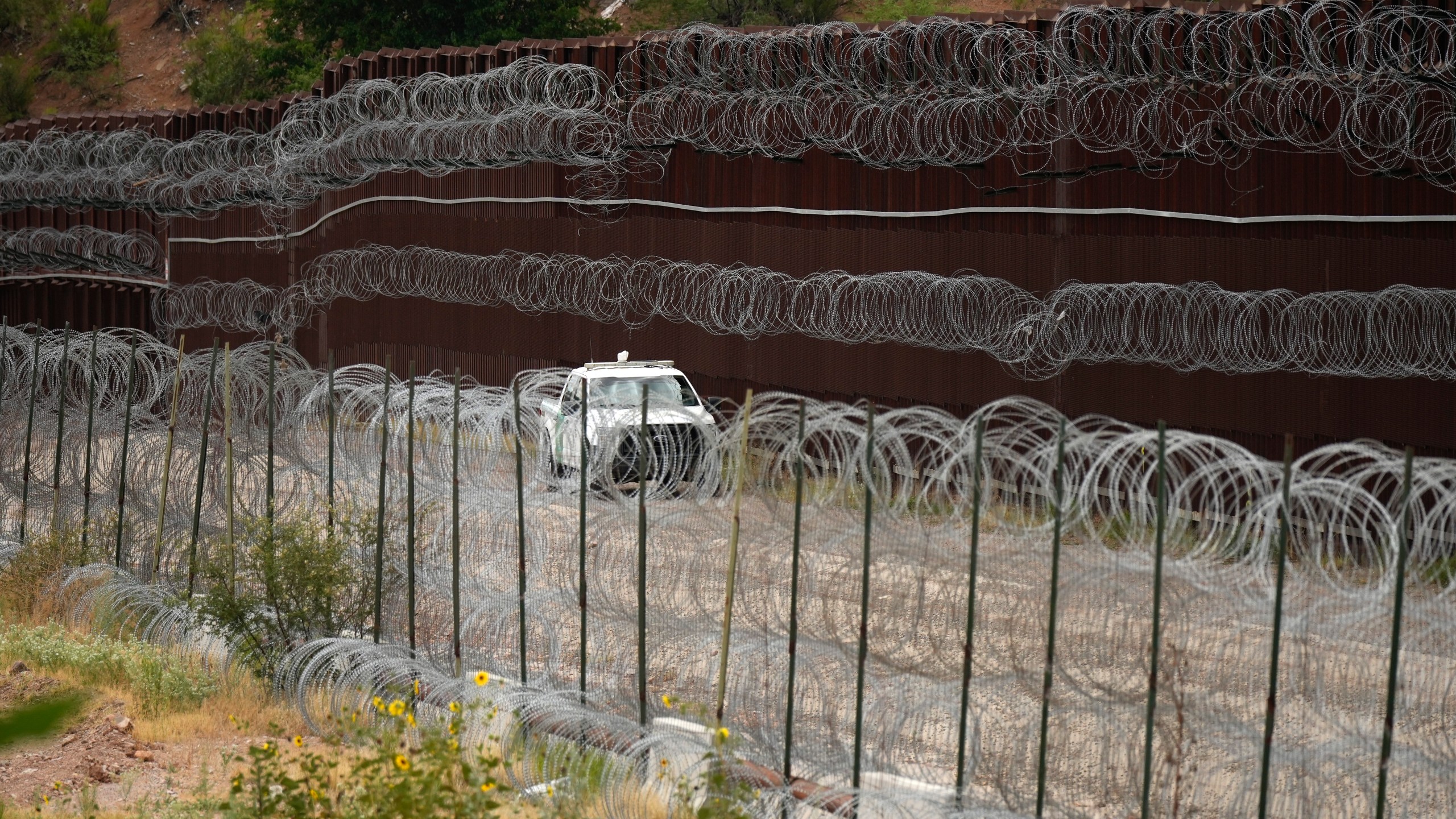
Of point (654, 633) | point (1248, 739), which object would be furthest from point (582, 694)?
point (1248, 739)

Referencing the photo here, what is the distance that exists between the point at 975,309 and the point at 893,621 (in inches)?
356

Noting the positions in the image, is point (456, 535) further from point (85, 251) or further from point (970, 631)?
point (85, 251)

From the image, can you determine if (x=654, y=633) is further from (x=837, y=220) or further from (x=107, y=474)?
(x=837, y=220)

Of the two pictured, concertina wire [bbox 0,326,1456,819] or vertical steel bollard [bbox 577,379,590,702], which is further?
vertical steel bollard [bbox 577,379,590,702]

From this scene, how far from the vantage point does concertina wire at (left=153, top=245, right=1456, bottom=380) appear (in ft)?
41.7

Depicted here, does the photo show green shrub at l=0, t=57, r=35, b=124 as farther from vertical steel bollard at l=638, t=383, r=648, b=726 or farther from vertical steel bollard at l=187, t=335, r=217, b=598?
vertical steel bollard at l=638, t=383, r=648, b=726

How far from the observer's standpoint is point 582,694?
763 cm

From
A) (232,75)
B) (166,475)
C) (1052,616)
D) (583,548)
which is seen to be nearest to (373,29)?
(232,75)

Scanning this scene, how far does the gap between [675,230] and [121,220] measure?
14343 millimetres

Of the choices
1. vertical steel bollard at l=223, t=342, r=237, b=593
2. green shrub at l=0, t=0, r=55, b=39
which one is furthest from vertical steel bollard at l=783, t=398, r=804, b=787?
green shrub at l=0, t=0, r=55, b=39

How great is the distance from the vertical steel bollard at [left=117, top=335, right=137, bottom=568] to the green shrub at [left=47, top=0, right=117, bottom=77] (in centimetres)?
4872

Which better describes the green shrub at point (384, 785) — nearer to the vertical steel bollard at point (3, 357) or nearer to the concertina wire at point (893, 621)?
the concertina wire at point (893, 621)

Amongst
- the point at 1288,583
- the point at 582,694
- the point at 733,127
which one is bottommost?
the point at 582,694

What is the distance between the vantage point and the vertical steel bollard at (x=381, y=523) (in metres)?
8.70
